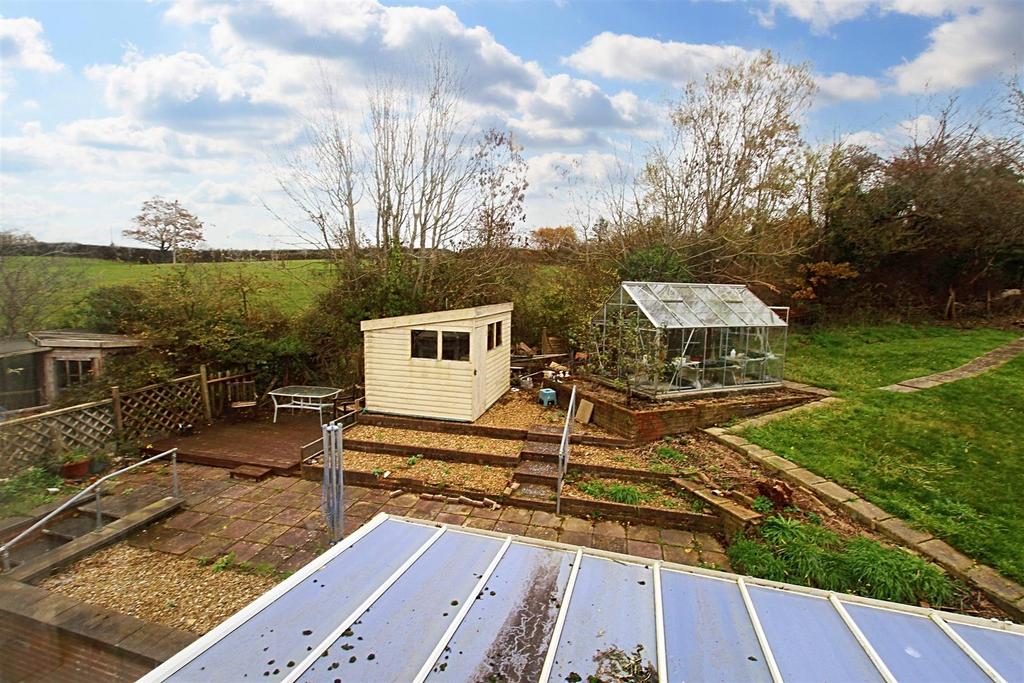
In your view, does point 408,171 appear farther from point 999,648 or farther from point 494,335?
point 999,648

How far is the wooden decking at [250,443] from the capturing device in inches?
312

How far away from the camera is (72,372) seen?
8180 mm

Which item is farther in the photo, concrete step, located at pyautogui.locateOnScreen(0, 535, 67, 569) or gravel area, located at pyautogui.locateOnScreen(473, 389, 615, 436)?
gravel area, located at pyautogui.locateOnScreen(473, 389, 615, 436)

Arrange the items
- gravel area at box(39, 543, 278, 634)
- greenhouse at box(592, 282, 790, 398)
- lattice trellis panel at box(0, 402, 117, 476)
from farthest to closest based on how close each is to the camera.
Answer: greenhouse at box(592, 282, 790, 398) < lattice trellis panel at box(0, 402, 117, 476) < gravel area at box(39, 543, 278, 634)

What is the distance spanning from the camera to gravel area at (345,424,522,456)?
26.8 ft

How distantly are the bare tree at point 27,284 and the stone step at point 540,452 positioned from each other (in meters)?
6.34

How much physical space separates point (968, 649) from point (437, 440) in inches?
289

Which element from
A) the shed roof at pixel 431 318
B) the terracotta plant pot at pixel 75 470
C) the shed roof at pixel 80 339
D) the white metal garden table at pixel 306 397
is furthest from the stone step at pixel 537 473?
the terracotta plant pot at pixel 75 470

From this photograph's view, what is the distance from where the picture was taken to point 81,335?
849 cm

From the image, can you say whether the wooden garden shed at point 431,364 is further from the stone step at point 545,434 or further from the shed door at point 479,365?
the stone step at point 545,434

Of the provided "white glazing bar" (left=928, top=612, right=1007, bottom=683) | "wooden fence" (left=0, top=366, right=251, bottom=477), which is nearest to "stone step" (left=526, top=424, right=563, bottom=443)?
"white glazing bar" (left=928, top=612, right=1007, bottom=683)

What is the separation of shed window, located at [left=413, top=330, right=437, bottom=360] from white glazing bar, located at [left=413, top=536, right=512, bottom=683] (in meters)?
6.51

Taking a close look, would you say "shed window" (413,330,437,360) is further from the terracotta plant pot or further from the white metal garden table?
the terracotta plant pot

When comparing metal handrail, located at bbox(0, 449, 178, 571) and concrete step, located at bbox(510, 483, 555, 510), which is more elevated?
metal handrail, located at bbox(0, 449, 178, 571)
